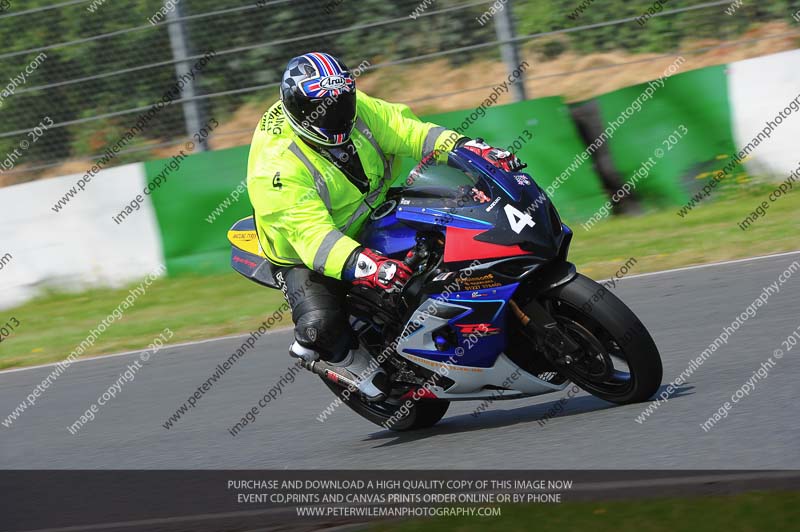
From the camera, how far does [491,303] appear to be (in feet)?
17.7

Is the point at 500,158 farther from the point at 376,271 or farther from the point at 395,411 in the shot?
the point at 395,411

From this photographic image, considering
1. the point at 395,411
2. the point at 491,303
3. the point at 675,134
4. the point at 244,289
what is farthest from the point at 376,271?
the point at 675,134

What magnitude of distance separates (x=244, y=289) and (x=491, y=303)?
6.14m

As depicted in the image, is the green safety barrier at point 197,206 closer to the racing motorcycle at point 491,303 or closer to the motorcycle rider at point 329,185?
the motorcycle rider at point 329,185

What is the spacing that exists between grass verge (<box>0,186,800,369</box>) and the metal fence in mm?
1539

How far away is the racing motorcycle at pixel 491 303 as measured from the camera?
17.3 feet

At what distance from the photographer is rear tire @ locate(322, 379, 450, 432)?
6324 millimetres

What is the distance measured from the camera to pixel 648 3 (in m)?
11.5

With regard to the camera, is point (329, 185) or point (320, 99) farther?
point (329, 185)

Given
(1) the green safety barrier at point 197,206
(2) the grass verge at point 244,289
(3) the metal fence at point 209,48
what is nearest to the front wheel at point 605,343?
(2) the grass verge at point 244,289

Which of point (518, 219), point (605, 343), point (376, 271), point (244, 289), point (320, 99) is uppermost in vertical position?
point (320, 99)
